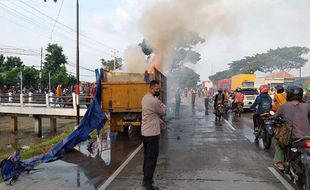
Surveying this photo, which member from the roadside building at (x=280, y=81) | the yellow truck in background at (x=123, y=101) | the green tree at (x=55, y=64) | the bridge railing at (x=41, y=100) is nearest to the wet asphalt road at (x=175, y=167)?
the yellow truck in background at (x=123, y=101)

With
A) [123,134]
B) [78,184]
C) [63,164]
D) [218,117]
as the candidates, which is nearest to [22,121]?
[218,117]

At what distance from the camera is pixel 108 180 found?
7406 millimetres

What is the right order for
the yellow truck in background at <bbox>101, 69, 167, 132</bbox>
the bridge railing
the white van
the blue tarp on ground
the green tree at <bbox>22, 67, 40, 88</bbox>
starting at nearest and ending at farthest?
the blue tarp on ground
the yellow truck in background at <bbox>101, 69, 167, 132</bbox>
the bridge railing
the white van
the green tree at <bbox>22, 67, 40, 88</bbox>

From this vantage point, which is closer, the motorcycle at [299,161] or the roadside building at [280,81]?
the motorcycle at [299,161]

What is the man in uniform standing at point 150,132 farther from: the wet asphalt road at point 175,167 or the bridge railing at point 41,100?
the bridge railing at point 41,100

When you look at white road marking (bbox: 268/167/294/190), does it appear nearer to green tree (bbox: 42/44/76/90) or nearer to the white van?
the white van

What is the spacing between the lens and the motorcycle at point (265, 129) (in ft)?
33.3

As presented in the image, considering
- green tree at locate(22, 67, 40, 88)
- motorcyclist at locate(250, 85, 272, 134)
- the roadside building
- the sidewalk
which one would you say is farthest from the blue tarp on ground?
green tree at locate(22, 67, 40, 88)

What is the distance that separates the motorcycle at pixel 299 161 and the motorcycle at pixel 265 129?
3379 millimetres

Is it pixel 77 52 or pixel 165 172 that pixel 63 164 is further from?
pixel 77 52

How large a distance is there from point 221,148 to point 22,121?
93.8ft

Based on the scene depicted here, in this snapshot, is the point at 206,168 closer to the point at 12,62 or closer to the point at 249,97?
the point at 249,97

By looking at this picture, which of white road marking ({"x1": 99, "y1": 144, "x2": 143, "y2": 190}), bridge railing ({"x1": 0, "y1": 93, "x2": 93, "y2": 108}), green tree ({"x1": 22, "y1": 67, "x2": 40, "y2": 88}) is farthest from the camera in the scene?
green tree ({"x1": 22, "y1": 67, "x2": 40, "y2": 88})

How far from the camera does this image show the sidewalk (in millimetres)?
6910
